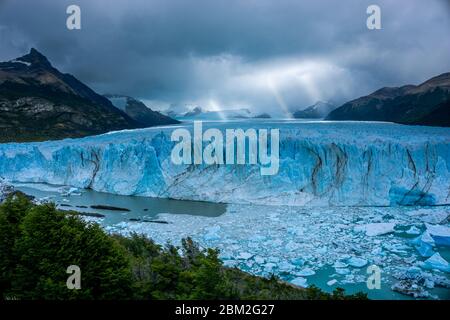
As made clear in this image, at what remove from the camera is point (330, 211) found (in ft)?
47.9

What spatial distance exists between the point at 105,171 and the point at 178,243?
11.7 metres

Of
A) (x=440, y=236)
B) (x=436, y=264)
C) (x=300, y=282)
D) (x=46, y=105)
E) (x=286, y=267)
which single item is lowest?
(x=300, y=282)

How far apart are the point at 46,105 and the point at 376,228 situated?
144ft

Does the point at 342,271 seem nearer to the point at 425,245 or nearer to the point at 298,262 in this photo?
the point at 298,262

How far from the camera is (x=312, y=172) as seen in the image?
16672mm

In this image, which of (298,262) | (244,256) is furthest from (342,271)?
(244,256)

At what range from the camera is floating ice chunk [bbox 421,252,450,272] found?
340 inches

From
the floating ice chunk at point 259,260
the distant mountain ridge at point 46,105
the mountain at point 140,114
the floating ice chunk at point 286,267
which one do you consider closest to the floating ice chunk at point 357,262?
the floating ice chunk at point 286,267

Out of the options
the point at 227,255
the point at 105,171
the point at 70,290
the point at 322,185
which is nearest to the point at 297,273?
the point at 227,255

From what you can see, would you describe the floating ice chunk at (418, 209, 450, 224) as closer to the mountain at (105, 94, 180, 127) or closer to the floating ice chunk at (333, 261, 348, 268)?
the floating ice chunk at (333, 261, 348, 268)

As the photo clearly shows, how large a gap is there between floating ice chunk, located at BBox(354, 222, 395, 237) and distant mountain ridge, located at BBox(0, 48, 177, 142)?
34.5m

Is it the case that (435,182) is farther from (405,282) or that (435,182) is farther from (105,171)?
(105,171)

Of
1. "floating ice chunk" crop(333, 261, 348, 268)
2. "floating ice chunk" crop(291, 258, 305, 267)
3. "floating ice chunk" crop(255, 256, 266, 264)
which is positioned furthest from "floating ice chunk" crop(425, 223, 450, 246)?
"floating ice chunk" crop(255, 256, 266, 264)

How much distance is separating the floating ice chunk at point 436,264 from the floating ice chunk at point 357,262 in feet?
4.59
